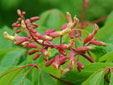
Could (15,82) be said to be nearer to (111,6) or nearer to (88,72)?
(88,72)

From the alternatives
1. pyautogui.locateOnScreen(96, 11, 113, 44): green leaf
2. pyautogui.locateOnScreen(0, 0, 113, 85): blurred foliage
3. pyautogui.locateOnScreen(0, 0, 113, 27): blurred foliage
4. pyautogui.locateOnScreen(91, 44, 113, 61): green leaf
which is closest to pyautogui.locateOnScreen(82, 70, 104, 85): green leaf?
pyautogui.locateOnScreen(0, 0, 113, 85): blurred foliage

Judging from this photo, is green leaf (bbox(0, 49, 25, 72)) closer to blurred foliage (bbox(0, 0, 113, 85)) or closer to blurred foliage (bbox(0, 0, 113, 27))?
blurred foliage (bbox(0, 0, 113, 85))

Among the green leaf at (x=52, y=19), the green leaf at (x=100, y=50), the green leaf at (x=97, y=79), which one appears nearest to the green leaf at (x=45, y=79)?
the green leaf at (x=97, y=79)

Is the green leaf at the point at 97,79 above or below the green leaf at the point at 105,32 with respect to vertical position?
above

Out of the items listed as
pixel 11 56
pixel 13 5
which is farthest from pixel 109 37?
pixel 13 5

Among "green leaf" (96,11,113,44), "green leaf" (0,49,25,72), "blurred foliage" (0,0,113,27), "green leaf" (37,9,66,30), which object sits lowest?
"blurred foliage" (0,0,113,27)

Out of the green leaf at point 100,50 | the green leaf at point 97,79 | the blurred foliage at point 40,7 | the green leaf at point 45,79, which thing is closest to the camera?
the green leaf at point 97,79

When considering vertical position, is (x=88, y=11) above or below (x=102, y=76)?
below

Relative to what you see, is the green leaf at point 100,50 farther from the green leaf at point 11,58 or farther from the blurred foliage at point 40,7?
the blurred foliage at point 40,7

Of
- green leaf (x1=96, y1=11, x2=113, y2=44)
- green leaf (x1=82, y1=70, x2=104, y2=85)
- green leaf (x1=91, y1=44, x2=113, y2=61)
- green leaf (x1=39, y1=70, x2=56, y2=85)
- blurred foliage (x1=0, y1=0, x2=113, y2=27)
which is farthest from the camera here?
blurred foliage (x1=0, y1=0, x2=113, y2=27)
